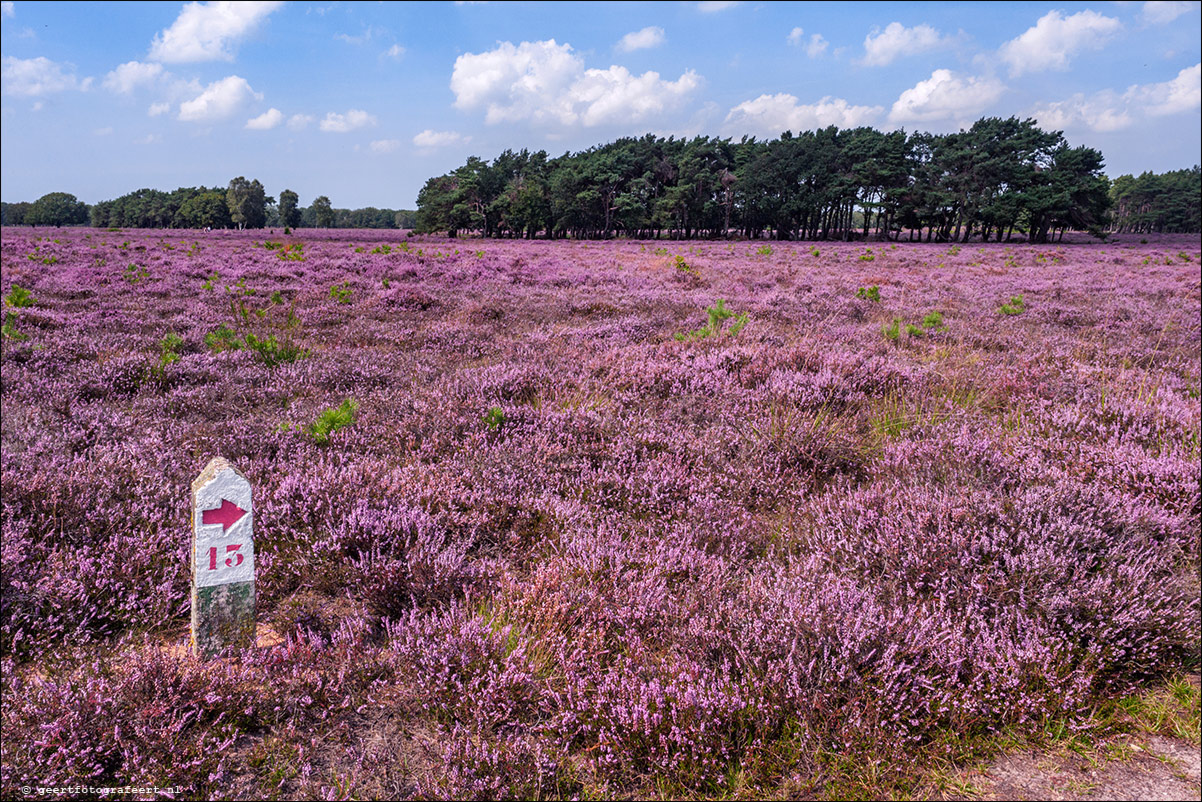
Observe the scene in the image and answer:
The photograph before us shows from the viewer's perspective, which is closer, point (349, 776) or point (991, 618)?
point (349, 776)

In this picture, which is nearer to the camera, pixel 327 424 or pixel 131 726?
pixel 131 726

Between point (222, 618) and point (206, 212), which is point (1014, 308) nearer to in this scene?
point (222, 618)

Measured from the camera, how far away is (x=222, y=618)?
214cm

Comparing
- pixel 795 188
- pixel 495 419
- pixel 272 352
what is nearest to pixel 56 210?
pixel 795 188

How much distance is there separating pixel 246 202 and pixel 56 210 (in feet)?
225

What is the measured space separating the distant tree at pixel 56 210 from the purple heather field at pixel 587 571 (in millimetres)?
168641

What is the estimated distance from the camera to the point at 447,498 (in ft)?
11.0

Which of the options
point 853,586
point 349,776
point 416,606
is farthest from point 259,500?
point 853,586

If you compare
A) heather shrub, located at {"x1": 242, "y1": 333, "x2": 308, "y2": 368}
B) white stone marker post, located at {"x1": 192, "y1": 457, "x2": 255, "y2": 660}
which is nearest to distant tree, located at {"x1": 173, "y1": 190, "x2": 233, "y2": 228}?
heather shrub, located at {"x1": 242, "y1": 333, "x2": 308, "y2": 368}

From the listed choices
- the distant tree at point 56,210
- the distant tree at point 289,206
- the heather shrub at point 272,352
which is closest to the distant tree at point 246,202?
the distant tree at point 289,206

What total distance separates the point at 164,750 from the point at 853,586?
A: 8.16ft

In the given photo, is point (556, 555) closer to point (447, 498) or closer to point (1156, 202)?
point (447, 498)

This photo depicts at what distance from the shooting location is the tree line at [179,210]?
3999 inches

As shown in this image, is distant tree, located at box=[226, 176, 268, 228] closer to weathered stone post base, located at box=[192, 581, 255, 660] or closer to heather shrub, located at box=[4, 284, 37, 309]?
heather shrub, located at box=[4, 284, 37, 309]
